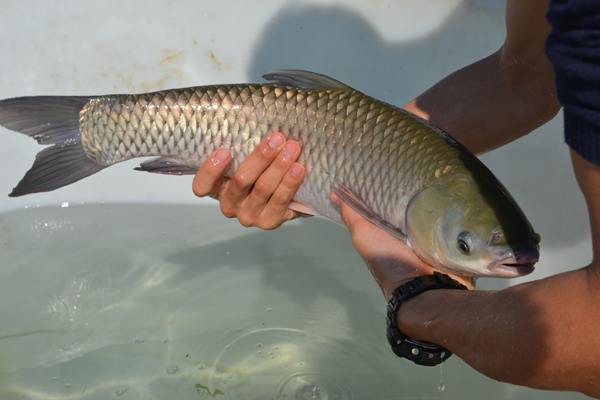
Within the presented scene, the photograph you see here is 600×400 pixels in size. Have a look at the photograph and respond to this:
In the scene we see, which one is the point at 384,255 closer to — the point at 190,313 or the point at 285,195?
the point at 285,195

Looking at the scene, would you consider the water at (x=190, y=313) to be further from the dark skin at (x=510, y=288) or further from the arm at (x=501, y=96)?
the arm at (x=501, y=96)

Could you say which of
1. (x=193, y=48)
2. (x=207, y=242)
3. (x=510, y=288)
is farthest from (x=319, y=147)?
(x=193, y=48)

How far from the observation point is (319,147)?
1538 millimetres

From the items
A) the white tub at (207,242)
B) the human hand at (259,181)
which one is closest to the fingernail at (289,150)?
the human hand at (259,181)

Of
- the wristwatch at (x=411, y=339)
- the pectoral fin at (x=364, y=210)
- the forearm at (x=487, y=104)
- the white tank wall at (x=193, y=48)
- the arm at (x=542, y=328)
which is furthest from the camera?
the white tank wall at (x=193, y=48)

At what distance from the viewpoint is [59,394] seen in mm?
1944

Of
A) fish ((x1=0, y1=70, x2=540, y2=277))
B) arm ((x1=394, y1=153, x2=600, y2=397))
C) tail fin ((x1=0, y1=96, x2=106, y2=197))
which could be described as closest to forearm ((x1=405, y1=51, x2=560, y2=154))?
fish ((x1=0, y1=70, x2=540, y2=277))

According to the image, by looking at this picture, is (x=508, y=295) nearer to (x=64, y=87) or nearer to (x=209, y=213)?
(x=209, y=213)

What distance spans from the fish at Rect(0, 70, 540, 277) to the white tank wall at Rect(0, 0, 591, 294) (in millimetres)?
1169

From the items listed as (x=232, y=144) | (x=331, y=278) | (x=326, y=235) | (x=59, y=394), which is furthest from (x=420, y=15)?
(x=59, y=394)

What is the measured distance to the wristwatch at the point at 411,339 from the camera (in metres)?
1.22

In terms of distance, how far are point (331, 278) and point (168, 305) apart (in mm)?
626

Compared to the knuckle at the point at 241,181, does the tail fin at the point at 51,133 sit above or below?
above

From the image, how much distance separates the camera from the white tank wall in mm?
2678
